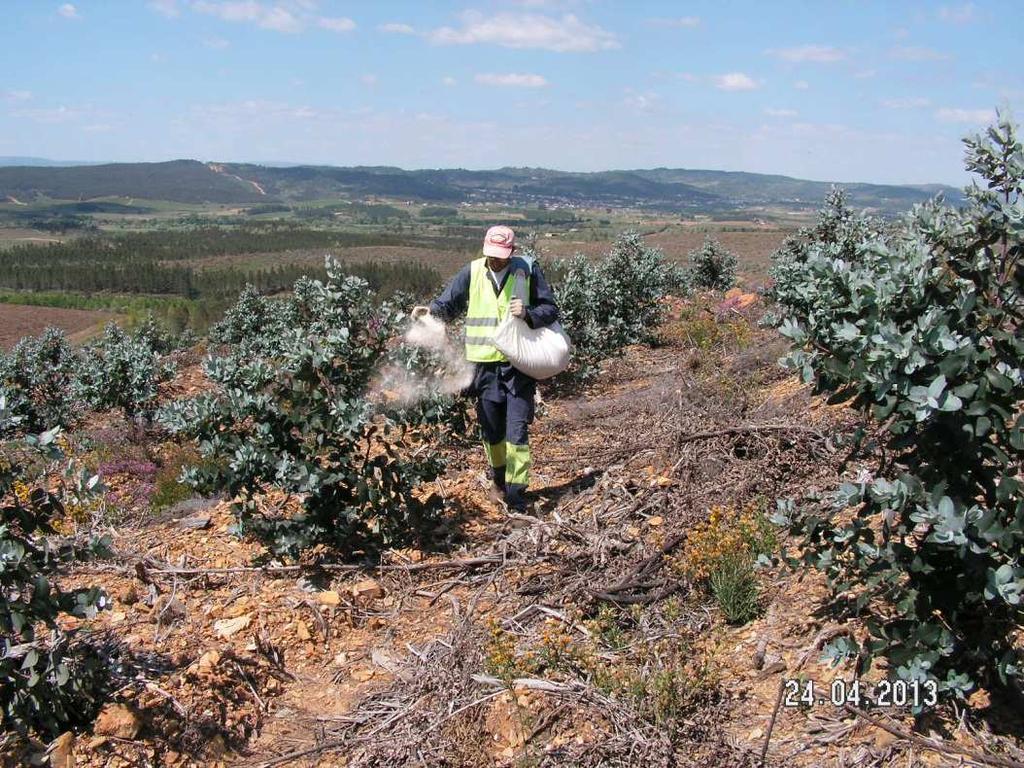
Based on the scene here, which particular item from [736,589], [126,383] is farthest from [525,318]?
[126,383]

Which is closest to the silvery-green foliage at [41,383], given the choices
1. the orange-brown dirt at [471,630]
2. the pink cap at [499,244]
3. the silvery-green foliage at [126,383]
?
the silvery-green foliage at [126,383]

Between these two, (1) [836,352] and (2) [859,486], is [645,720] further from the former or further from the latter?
(1) [836,352]

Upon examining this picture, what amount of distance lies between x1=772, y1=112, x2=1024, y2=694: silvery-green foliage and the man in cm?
243

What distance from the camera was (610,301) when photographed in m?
12.0

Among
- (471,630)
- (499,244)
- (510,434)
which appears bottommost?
(471,630)

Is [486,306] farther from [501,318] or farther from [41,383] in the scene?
[41,383]

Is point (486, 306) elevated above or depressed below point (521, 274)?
below

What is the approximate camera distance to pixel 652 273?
509 inches

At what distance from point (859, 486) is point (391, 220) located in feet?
527

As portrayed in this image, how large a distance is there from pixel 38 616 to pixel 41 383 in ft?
41.8

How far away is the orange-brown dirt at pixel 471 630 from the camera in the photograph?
2.97m

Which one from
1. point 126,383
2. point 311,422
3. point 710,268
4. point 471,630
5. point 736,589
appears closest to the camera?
point 736,589

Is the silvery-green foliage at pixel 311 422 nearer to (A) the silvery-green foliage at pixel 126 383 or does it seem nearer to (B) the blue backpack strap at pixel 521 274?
(B) the blue backpack strap at pixel 521 274

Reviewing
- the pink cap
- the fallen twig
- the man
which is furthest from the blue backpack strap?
the fallen twig
